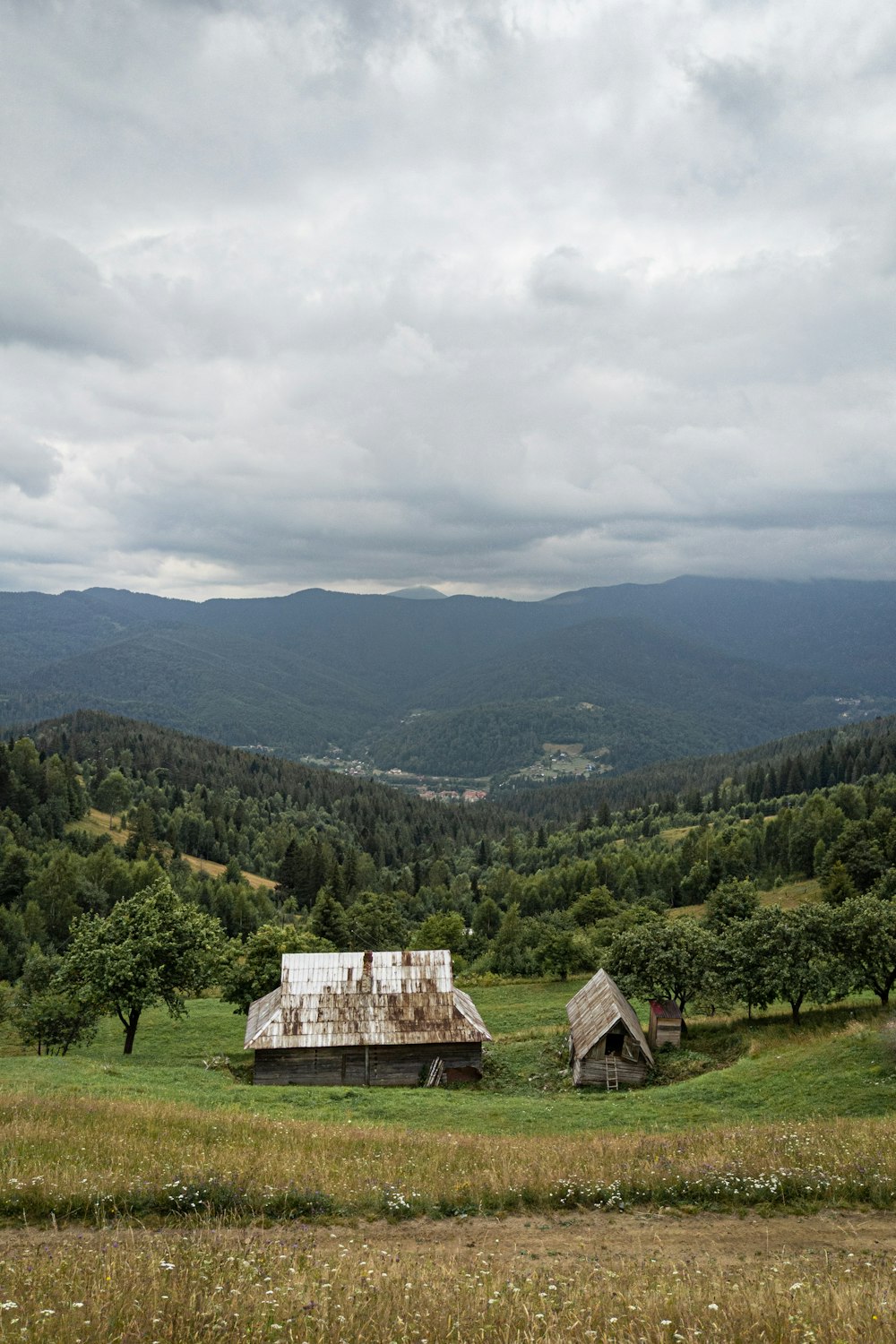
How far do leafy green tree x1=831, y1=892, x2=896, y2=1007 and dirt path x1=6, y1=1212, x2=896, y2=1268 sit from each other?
86.9 feet

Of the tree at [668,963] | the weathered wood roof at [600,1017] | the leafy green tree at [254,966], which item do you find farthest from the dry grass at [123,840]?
the weathered wood roof at [600,1017]

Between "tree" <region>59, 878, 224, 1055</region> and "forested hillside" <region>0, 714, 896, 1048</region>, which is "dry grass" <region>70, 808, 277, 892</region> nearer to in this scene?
"forested hillside" <region>0, 714, 896, 1048</region>

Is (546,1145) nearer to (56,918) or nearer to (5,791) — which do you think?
(56,918)

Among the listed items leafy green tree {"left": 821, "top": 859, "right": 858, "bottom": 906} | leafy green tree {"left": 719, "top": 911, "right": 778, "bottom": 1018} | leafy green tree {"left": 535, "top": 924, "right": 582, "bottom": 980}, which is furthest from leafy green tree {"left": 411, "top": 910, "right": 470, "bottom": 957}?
leafy green tree {"left": 719, "top": 911, "right": 778, "bottom": 1018}

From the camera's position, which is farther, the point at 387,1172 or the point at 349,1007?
the point at 349,1007

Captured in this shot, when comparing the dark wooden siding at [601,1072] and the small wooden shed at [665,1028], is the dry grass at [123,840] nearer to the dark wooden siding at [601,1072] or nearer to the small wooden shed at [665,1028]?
the small wooden shed at [665,1028]

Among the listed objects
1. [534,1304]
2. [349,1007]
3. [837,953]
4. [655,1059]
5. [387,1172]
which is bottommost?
[655,1059]

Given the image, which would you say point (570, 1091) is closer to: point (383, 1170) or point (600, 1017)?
point (600, 1017)

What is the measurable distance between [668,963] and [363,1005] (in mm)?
17495

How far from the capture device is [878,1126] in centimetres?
1909

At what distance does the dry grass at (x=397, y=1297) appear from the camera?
7.16 metres

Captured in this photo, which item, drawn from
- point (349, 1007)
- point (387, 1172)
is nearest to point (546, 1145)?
point (387, 1172)

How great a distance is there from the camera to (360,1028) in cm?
3772

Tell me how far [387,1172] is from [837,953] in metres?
31.6
